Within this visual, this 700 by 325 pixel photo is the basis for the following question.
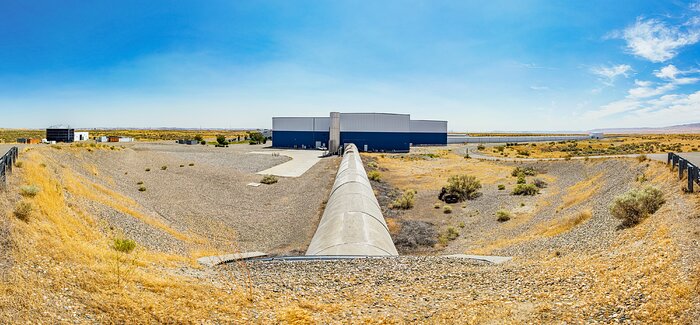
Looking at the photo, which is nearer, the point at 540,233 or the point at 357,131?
the point at 540,233

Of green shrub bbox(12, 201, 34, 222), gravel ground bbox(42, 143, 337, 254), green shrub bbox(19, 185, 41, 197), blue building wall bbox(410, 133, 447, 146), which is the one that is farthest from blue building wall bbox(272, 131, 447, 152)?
green shrub bbox(12, 201, 34, 222)

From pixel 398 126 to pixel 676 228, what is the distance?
6418 cm

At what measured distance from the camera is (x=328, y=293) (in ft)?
28.2

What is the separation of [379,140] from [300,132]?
15.2 metres

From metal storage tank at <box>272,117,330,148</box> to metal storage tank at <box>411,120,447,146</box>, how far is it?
23.2 m

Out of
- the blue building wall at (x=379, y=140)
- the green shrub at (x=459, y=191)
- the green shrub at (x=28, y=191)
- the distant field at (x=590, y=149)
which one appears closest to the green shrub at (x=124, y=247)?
the green shrub at (x=28, y=191)

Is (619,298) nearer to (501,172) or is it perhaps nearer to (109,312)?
(109,312)

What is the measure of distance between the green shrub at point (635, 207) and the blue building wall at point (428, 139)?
7506 cm

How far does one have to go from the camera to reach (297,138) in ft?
251

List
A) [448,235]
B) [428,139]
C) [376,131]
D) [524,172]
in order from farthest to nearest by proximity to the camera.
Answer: [428,139] < [376,131] < [524,172] < [448,235]

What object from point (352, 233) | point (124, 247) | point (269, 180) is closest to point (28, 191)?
point (124, 247)

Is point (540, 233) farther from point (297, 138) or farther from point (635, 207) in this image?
point (297, 138)

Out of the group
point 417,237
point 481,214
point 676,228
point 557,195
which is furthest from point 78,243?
point 557,195

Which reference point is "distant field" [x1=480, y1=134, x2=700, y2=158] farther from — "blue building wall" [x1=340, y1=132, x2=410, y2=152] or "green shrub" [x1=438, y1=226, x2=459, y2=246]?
"green shrub" [x1=438, y1=226, x2=459, y2=246]
